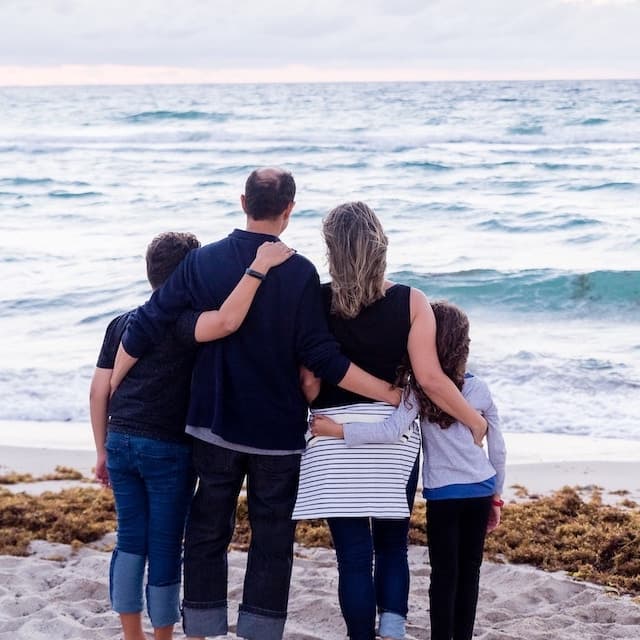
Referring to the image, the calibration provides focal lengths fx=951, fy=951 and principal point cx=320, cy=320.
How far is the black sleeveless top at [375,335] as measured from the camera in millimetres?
3162

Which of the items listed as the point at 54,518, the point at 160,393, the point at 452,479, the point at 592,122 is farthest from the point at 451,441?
the point at 592,122

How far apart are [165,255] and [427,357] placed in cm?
97

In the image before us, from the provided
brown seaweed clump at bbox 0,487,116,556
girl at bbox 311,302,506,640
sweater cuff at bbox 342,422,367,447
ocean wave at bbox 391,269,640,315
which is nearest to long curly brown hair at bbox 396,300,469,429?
girl at bbox 311,302,506,640

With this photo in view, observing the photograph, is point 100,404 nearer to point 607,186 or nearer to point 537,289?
point 537,289

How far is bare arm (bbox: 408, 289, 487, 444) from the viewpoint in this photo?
3164 mm

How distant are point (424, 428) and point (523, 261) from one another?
13328 millimetres

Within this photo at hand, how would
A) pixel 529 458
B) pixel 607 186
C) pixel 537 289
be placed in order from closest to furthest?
pixel 529 458 → pixel 537 289 → pixel 607 186

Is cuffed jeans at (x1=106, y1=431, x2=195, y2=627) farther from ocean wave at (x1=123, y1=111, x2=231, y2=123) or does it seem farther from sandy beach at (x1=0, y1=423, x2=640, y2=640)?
ocean wave at (x1=123, y1=111, x2=231, y2=123)

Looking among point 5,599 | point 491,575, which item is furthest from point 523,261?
point 5,599

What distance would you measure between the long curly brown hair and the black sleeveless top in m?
0.07

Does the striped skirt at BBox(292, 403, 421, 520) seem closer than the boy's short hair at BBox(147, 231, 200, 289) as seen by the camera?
Yes

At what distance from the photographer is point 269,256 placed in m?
3.06

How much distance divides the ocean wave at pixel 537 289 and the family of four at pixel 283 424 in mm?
10435

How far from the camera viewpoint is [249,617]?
10.9 ft
